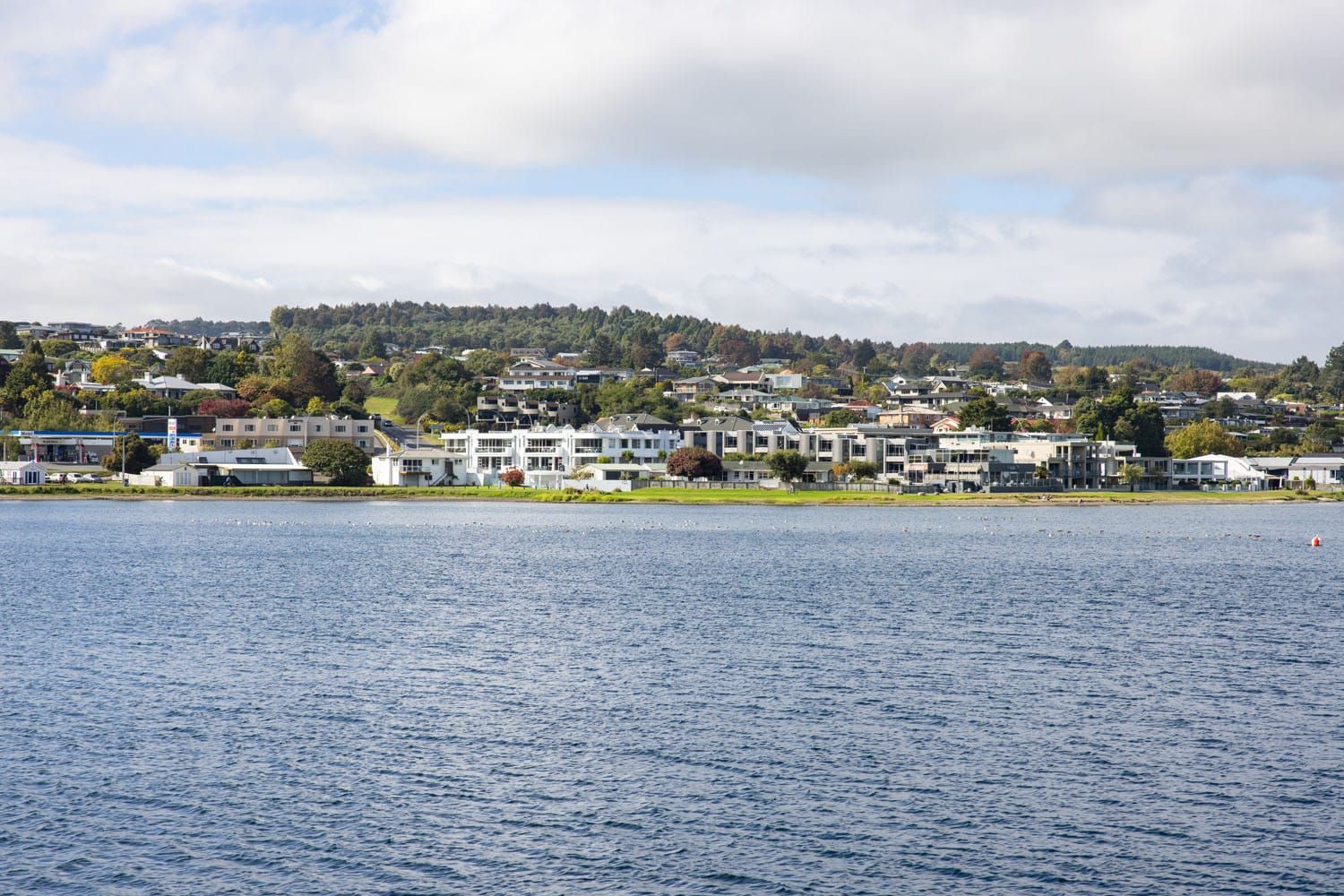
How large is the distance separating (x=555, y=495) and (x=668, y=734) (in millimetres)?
91177

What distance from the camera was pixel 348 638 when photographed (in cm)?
3944

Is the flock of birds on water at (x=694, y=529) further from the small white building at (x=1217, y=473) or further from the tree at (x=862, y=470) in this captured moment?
the small white building at (x=1217, y=473)

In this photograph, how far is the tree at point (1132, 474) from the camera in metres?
140

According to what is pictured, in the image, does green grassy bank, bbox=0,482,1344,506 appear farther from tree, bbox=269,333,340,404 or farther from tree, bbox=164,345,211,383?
tree, bbox=164,345,211,383

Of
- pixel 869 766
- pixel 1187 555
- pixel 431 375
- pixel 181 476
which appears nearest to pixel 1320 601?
pixel 1187 555

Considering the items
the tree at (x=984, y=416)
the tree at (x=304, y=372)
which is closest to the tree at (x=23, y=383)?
the tree at (x=304, y=372)

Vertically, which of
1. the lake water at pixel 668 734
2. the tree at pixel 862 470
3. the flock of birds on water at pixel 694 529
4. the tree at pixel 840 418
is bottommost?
the lake water at pixel 668 734

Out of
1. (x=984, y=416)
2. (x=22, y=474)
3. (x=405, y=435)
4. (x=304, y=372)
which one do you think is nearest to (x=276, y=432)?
(x=405, y=435)

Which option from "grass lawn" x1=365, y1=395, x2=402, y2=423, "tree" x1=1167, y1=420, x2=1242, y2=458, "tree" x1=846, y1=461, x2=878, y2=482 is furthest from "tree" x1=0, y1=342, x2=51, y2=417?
"tree" x1=1167, y1=420, x2=1242, y2=458

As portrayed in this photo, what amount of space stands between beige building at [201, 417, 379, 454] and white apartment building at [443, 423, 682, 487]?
11.3 meters

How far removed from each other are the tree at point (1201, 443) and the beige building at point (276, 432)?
93457 millimetres

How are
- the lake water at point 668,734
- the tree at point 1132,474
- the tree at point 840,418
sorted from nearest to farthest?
the lake water at point 668,734, the tree at point 1132,474, the tree at point 840,418

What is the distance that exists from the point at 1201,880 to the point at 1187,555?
182 feet

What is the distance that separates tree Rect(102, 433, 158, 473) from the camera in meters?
125
